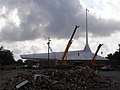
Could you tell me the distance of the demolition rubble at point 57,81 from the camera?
85.1 ft

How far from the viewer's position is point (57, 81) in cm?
2770

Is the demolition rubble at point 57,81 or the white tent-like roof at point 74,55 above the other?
the white tent-like roof at point 74,55

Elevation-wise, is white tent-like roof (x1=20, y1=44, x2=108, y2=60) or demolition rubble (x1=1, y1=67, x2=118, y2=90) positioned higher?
white tent-like roof (x1=20, y1=44, x2=108, y2=60)

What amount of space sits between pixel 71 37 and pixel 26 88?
157 feet

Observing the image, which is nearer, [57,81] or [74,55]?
[57,81]

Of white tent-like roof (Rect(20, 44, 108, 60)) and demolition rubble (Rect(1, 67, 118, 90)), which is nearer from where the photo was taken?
demolition rubble (Rect(1, 67, 118, 90))

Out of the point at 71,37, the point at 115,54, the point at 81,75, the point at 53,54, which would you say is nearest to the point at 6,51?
the point at 53,54

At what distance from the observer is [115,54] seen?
137625 millimetres

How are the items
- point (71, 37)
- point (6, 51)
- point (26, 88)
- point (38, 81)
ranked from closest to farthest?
point (26, 88)
point (38, 81)
point (71, 37)
point (6, 51)

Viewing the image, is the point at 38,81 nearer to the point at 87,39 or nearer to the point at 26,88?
the point at 26,88

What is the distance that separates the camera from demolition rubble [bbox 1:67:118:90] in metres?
26.0

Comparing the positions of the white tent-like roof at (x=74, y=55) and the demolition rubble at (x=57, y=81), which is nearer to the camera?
the demolition rubble at (x=57, y=81)

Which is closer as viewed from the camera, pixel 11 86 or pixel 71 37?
pixel 11 86

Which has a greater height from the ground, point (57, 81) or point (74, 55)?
point (74, 55)
